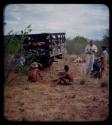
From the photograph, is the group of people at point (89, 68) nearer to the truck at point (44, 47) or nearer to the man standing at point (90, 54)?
the man standing at point (90, 54)

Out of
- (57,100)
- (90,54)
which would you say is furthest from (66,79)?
(90,54)

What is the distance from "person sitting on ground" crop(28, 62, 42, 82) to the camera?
2.77 metres

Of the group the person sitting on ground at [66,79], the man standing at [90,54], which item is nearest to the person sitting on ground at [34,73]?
the person sitting on ground at [66,79]

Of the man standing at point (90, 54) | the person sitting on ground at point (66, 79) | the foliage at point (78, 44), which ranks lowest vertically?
the person sitting on ground at point (66, 79)

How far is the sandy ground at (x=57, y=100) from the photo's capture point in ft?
8.98

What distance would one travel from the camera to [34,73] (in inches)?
109

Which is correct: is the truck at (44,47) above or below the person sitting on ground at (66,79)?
above

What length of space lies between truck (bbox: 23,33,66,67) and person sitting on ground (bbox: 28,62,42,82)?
0.07 m

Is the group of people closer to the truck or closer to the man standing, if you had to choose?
the man standing

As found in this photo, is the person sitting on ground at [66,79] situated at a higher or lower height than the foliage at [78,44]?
lower

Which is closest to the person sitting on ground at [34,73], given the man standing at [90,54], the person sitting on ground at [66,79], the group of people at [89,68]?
the group of people at [89,68]

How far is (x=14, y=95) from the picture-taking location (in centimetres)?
275

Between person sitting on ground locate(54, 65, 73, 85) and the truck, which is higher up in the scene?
the truck

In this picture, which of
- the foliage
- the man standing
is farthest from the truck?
the man standing
